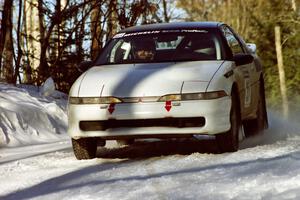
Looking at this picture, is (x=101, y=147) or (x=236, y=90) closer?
(x=236, y=90)

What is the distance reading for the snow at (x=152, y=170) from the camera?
5.59 meters

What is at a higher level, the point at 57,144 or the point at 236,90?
the point at 236,90

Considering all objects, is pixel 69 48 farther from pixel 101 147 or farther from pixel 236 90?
pixel 236 90

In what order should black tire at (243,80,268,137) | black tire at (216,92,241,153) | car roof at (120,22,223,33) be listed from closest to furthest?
black tire at (216,92,241,153) → car roof at (120,22,223,33) → black tire at (243,80,268,137)

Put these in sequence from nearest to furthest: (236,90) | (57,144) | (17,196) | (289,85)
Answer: (17,196), (236,90), (57,144), (289,85)

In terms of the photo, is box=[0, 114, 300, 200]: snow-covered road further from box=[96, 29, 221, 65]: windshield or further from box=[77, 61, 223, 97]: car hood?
box=[96, 29, 221, 65]: windshield

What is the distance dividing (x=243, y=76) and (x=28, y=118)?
4.03 meters

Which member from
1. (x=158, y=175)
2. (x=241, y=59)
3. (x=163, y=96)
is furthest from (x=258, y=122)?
(x=158, y=175)

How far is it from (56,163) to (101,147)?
5.36 ft

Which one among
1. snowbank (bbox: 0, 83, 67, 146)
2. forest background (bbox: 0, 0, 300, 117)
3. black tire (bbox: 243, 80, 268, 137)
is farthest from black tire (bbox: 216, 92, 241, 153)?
forest background (bbox: 0, 0, 300, 117)

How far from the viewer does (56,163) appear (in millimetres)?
7891

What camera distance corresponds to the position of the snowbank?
1073 centimetres

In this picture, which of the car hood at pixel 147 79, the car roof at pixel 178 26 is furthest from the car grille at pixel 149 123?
the car roof at pixel 178 26

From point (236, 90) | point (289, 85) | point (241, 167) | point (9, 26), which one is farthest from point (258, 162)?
point (289, 85)
